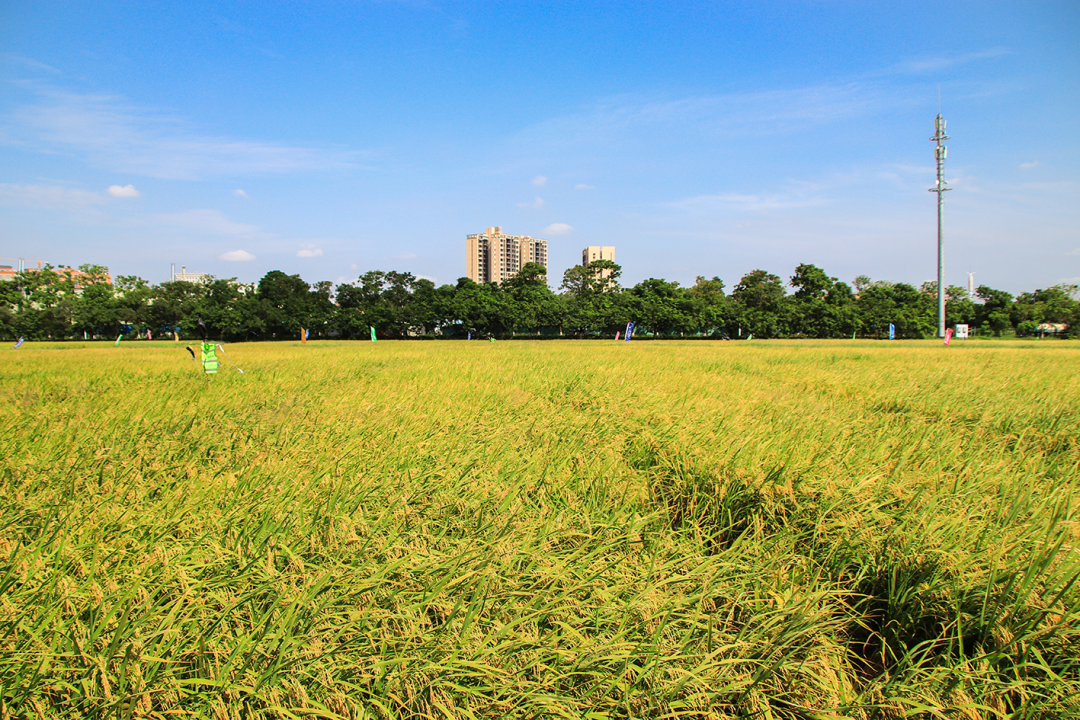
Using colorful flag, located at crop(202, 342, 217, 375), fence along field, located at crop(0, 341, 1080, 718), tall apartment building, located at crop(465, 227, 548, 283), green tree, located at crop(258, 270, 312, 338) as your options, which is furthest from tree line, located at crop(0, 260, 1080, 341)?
tall apartment building, located at crop(465, 227, 548, 283)

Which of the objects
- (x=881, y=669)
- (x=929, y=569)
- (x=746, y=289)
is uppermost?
(x=746, y=289)

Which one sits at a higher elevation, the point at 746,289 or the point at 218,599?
the point at 746,289

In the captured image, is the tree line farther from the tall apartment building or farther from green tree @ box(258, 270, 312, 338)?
the tall apartment building

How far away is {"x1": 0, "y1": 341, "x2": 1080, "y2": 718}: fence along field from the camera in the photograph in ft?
4.73

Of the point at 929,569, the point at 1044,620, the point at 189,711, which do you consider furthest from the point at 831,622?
the point at 189,711

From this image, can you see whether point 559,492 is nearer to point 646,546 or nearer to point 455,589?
point 646,546

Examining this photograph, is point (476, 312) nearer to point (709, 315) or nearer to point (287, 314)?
point (287, 314)

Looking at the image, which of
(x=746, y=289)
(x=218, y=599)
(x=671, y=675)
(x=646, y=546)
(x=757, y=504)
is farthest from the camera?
(x=746, y=289)

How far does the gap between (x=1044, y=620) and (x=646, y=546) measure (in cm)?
136

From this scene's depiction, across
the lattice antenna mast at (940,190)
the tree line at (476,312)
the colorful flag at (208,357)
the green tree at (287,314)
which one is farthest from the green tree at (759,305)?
the colorful flag at (208,357)

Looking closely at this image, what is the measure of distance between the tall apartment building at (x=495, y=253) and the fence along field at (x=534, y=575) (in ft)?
528

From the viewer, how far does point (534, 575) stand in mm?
1898

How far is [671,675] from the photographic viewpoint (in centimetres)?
153

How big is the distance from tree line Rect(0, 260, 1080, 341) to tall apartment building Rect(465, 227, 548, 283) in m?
95.0
